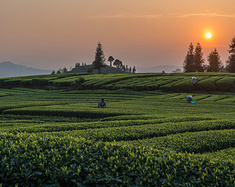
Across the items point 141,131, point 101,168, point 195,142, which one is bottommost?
point 195,142

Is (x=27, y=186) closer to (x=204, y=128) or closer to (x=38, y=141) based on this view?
(x=38, y=141)

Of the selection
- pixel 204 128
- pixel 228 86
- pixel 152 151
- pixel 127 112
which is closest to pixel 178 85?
pixel 228 86

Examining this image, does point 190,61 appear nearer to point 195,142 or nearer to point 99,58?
point 99,58

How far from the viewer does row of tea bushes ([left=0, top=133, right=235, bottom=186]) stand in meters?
6.63

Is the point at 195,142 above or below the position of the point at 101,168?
below

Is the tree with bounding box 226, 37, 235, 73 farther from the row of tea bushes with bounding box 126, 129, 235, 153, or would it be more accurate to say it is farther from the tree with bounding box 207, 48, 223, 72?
the row of tea bushes with bounding box 126, 129, 235, 153

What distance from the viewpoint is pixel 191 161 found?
7617 millimetres

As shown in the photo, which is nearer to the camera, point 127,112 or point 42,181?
point 42,181

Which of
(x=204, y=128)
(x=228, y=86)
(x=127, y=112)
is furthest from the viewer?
(x=228, y=86)

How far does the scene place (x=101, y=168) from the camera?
7.10 m

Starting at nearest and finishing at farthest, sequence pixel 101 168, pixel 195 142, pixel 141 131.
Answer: pixel 101 168, pixel 195 142, pixel 141 131

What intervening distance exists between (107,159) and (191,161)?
2551 millimetres

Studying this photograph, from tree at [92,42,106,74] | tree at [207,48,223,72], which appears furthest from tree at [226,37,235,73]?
tree at [92,42,106,74]

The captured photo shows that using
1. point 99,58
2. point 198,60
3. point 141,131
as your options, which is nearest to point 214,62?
point 198,60
